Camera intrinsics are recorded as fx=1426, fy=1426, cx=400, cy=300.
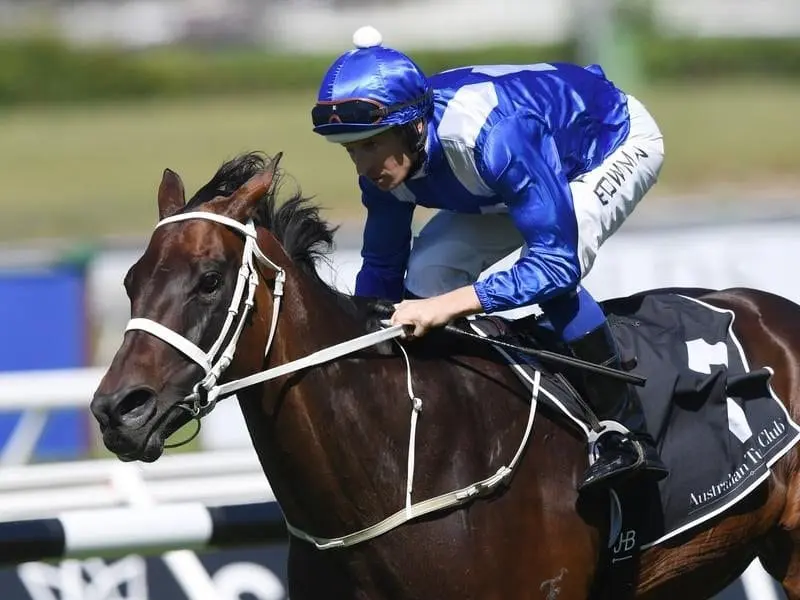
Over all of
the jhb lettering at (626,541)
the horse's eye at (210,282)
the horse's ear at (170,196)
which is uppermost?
the horse's ear at (170,196)

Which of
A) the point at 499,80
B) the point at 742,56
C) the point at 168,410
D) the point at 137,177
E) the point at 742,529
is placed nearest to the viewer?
the point at 168,410

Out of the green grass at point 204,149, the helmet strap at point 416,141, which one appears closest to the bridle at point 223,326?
the helmet strap at point 416,141

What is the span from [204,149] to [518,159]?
23.8 meters

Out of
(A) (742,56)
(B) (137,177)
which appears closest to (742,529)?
(B) (137,177)

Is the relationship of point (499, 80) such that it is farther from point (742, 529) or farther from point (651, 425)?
point (742, 529)

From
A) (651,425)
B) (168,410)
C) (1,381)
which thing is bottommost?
(1,381)

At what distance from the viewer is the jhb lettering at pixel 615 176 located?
375cm

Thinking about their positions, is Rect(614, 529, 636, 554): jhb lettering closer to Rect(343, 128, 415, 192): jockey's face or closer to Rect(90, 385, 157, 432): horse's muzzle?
Rect(343, 128, 415, 192): jockey's face

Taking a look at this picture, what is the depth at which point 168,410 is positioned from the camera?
303 cm

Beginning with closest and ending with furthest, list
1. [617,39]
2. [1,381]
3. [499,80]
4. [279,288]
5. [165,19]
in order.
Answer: [279,288]
[499,80]
[1,381]
[617,39]
[165,19]

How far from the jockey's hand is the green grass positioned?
15.9m

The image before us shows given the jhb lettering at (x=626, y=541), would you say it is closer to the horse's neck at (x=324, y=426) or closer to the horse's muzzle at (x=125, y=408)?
the horse's neck at (x=324, y=426)

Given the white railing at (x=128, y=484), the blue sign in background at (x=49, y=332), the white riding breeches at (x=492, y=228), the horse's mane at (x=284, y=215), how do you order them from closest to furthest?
the horse's mane at (x=284, y=215) → the white riding breeches at (x=492, y=228) → the white railing at (x=128, y=484) → the blue sign in background at (x=49, y=332)

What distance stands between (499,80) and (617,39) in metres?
11.9
